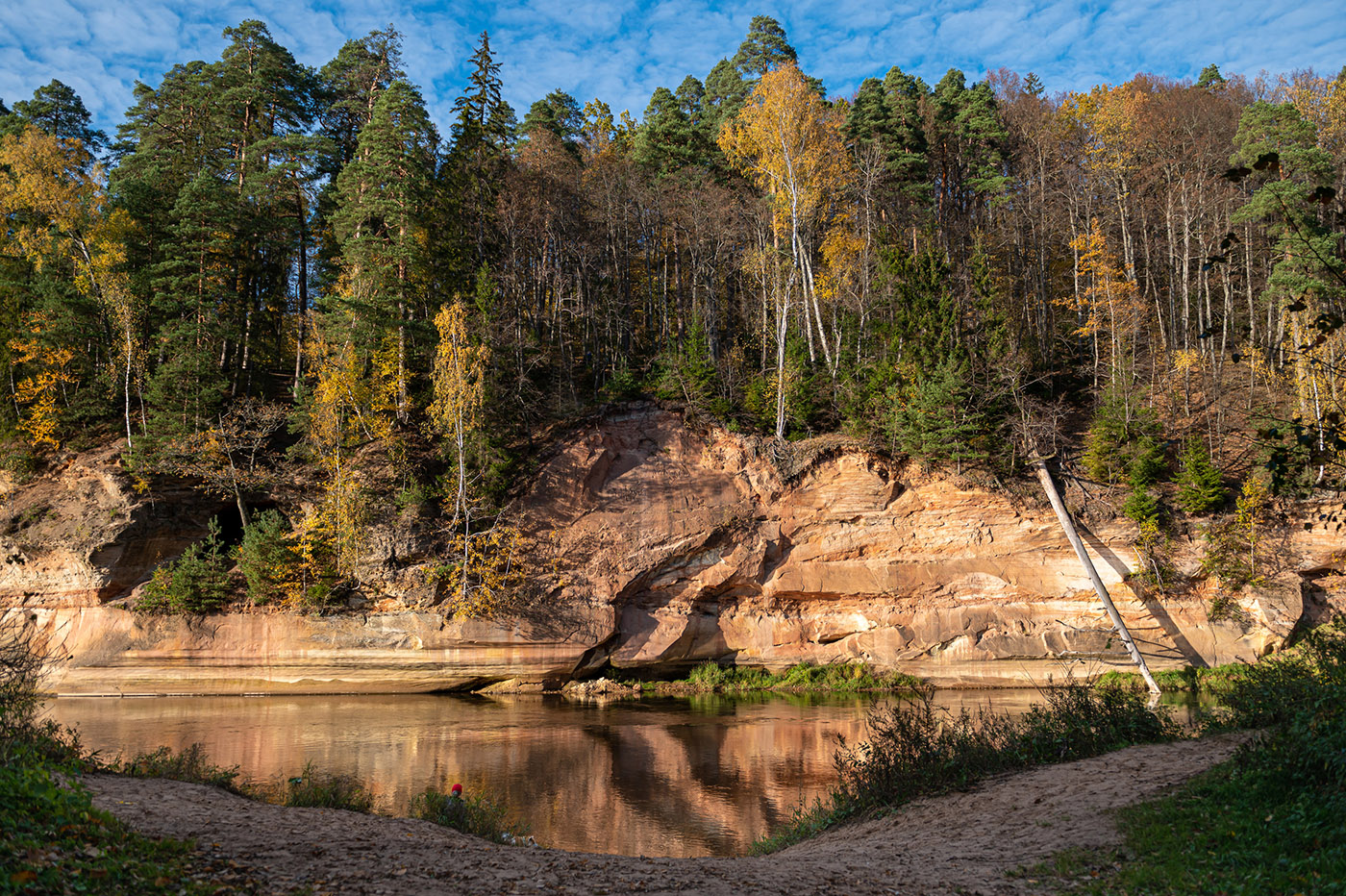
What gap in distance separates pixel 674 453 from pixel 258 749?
1769cm

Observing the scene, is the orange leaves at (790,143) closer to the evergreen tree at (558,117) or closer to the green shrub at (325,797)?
the evergreen tree at (558,117)

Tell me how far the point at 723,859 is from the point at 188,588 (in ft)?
82.2

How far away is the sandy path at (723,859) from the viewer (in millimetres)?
6613

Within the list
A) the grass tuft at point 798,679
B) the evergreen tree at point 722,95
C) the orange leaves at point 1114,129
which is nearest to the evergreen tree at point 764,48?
the evergreen tree at point 722,95

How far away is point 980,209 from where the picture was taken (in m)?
40.1

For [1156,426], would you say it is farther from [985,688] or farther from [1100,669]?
[985,688]

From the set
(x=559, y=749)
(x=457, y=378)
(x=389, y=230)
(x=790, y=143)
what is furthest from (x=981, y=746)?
(x=389, y=230)

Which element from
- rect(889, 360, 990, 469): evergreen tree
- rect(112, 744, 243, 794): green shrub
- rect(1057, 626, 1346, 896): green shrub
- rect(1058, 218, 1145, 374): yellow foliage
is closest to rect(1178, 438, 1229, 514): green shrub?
rect(1058, 218, 1145, 374): yellow foliage

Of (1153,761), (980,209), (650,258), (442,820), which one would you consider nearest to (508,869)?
(442,820)

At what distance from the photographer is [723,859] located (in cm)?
879

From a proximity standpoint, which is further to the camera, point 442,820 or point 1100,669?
point 1100,669

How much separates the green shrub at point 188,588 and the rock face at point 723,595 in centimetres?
62

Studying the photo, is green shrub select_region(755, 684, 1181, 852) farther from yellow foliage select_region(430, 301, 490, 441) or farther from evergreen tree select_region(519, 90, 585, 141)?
evergreen tree select_region(519, 90, 585, 141)

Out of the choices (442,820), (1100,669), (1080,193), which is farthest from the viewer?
(1080,193)
